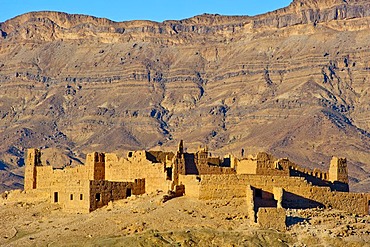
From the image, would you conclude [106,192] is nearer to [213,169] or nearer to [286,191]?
[213,169]

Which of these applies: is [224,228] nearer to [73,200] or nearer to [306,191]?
[306,191]

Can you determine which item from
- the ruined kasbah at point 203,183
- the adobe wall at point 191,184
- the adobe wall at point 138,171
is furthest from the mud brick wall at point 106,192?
the adobe wall at point 191,184

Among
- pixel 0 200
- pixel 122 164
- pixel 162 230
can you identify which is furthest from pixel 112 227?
pixel 0 200

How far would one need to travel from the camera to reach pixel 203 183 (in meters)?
64.6

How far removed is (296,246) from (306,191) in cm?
954

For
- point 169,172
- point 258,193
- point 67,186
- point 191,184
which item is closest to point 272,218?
point 258,193

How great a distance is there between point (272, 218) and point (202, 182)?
18.7ft

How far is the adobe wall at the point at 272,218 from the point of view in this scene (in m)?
60.3

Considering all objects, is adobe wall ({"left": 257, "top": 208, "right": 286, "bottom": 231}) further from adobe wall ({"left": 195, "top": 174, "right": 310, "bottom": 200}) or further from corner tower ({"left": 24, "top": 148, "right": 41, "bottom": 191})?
corner tower ({"left": 24, "top": 148, "right": 41, "bottom": 191})

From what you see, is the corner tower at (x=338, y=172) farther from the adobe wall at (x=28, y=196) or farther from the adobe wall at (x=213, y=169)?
the adobe wall at (x=28, y=196)

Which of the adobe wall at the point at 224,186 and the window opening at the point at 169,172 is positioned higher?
the window opening at the point at 169,172

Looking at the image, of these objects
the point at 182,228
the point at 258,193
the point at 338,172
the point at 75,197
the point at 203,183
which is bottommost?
the point at 182,228

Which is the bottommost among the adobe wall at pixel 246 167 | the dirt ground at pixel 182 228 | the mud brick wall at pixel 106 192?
the dirt ground at pixel 182 228

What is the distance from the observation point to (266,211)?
60438 mm
